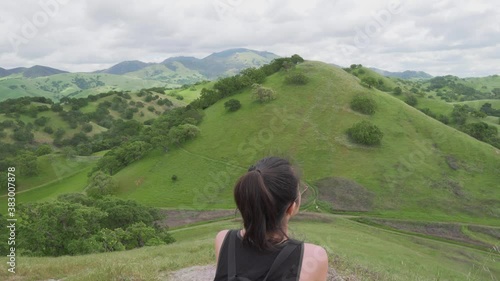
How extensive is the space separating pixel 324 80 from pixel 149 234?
3101 inches

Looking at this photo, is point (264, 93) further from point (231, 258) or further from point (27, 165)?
point (231, 258)

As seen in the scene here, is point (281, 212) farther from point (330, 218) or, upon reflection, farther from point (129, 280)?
point (330, 218)

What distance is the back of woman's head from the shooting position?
3971mm

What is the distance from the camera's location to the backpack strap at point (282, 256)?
3.78 meters

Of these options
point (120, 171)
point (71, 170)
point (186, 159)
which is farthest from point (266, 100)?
point (71, 170)

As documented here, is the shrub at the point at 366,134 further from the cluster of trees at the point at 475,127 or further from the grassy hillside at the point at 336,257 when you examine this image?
the cluster of trees at the point at 475,127

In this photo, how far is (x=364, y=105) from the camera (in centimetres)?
9031

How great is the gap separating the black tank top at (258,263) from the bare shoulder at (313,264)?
0.18 ft

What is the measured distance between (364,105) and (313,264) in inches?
3612

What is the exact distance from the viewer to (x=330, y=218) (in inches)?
2315

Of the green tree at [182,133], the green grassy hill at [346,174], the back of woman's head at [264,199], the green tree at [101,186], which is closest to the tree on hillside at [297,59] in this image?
the green grassy hill at [346,174]

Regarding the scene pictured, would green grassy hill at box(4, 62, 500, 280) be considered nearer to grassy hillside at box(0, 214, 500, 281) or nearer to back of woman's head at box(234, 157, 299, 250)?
grassy hillside at box(0, 214, 500, 281)

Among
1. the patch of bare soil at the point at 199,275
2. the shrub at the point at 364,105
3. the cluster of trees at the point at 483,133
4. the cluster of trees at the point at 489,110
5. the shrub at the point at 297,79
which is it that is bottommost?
the patch of bare soil at the point at 199,275

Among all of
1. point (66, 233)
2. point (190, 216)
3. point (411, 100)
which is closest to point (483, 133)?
point (411, 100)
